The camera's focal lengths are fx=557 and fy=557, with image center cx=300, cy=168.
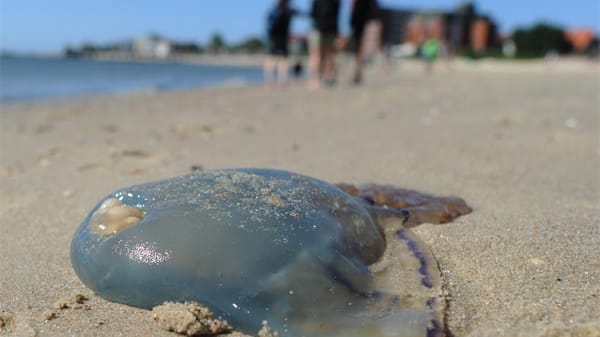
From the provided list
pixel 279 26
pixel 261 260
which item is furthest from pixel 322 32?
pixel 261 260

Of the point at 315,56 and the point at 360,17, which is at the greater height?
the point at 360,17

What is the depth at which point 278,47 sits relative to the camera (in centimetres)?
898

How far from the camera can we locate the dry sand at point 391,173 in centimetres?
146

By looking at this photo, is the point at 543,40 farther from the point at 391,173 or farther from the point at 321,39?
the point at 391,173

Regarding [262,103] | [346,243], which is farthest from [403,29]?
[346,243]

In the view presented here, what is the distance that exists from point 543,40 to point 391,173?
60.8 m

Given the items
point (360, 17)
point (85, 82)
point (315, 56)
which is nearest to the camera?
point (315, 56)

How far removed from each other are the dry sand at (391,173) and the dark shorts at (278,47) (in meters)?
2.34

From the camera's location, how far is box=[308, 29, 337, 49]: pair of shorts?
8012 mm

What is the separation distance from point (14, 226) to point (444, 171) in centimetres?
211

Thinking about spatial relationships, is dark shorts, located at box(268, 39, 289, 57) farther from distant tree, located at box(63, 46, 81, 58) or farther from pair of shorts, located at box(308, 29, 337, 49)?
distant tree, located at box(63, 46, 81, 58)

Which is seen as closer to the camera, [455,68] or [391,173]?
[391,173]

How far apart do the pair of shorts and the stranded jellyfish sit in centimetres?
651

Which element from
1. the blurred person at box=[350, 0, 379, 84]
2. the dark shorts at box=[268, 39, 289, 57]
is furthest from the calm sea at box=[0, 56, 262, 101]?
the blurred person at box=[350, 0, 379, 84]
